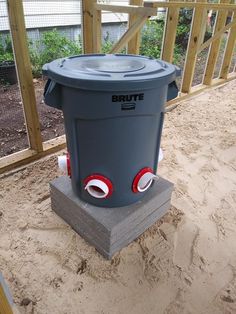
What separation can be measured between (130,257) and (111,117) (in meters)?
0.73

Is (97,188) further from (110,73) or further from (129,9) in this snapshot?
(129,9)

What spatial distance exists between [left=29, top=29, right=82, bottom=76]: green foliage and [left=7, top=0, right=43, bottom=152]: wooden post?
2.34m

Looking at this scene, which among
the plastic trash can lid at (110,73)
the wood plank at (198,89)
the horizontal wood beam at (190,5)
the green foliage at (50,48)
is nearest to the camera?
the plastic trash can lid at (110,73)

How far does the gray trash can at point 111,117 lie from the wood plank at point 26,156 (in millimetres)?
740

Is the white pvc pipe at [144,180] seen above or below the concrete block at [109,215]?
above

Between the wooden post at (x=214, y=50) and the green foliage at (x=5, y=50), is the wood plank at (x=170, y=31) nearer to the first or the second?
the wooden post at (x=214, y=50)

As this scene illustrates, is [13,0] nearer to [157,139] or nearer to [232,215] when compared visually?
[157,139]

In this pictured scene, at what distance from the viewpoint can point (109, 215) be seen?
49.1 inches

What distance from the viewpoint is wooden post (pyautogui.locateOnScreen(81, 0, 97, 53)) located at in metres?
1.81

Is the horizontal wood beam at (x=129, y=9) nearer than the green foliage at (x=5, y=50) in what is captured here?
Yes

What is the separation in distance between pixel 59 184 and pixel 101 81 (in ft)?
2.30

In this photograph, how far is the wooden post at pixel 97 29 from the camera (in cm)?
184

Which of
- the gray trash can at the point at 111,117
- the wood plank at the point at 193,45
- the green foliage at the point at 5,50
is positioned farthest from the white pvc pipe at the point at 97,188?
the green foliage at the point at 5,50

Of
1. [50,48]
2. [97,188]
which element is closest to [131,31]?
[97,188]
